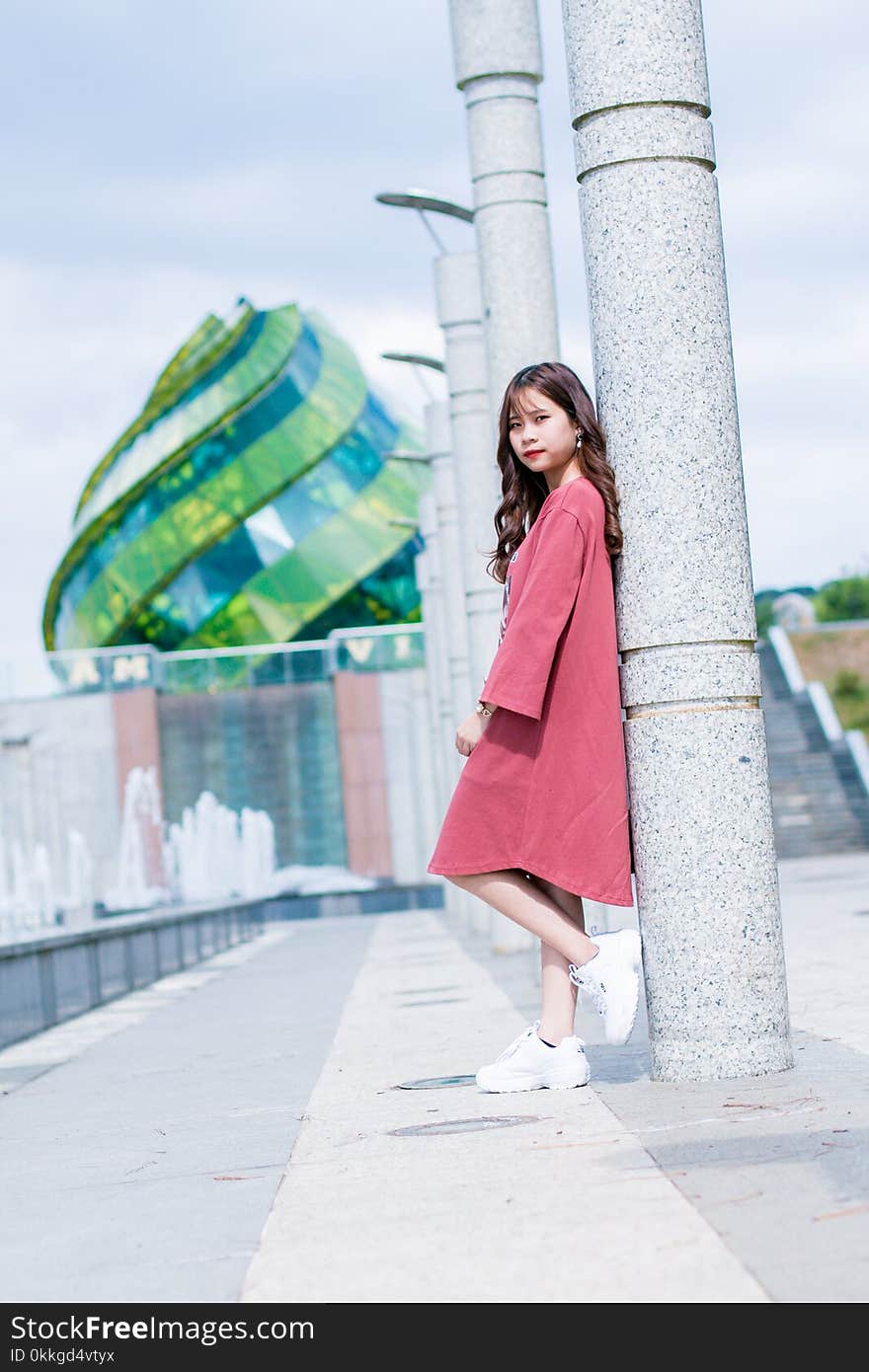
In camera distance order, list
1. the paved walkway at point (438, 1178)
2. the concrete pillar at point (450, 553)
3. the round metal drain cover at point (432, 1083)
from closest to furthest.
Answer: the paved walkway at point (438, 1178) → the round metal drain cover at point (432, 1083) → the concrete pillar at point (450, 553)

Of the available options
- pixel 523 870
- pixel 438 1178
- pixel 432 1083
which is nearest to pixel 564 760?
pixel 523 870

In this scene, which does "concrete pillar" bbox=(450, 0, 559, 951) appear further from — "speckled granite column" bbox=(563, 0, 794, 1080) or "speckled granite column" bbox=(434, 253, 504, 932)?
"speckled granite column" bbox=(563, 0, 794, 1080)

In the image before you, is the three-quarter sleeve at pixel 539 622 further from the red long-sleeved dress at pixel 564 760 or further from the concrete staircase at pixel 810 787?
the concrete staircase at pixel 810 787

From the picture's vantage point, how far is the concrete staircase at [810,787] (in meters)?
30.0

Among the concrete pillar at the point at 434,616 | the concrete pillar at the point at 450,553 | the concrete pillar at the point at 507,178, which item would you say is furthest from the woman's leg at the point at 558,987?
the concrete pillar at the point at 434,616

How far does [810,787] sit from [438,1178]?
95.4 feet

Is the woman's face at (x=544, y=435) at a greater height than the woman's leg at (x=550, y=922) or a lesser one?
greater

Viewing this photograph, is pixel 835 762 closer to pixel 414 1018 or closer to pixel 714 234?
pixel 414 1018

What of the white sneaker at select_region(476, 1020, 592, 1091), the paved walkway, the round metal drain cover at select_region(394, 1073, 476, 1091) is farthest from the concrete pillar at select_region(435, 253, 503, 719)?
the white sneaker at select_region(476, 1020, 592, 1091)

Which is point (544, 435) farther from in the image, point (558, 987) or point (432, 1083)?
point (432, 1083)

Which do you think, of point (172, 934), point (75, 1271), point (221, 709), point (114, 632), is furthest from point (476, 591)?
point (114, 632)

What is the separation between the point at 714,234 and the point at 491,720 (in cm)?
134

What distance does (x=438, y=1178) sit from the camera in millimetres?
3746

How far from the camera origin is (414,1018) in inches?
320
